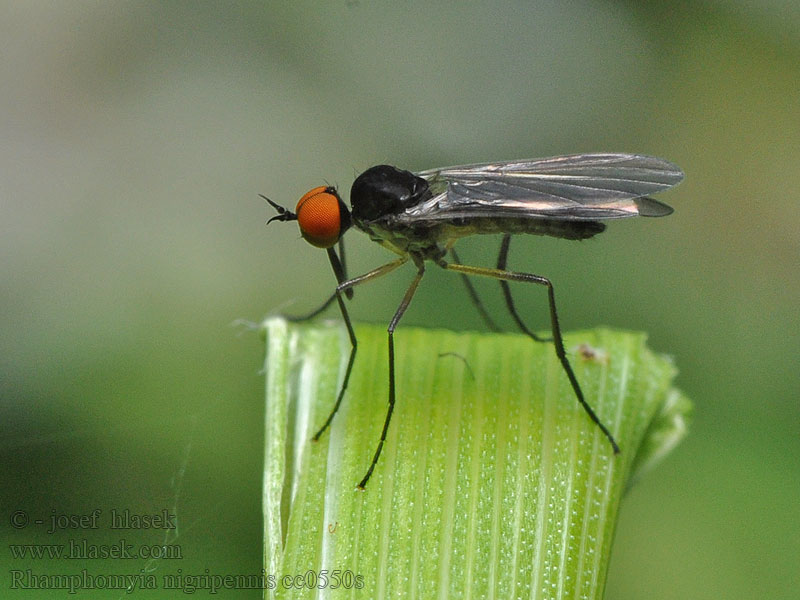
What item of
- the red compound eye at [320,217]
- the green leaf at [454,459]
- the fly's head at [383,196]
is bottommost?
the green leaf at [454,459]

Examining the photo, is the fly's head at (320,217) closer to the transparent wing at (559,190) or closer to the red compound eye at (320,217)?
the red compound eye at (320,217)

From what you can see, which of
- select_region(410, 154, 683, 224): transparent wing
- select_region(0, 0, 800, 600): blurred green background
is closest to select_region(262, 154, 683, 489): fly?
select_region(410, 154, 683, 224): transparent wing

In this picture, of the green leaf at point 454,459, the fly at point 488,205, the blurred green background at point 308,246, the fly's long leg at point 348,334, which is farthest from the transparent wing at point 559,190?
the blurred green background at point 308,246

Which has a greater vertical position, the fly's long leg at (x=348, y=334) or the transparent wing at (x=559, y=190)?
the transparent wing at (x=559, y=190)

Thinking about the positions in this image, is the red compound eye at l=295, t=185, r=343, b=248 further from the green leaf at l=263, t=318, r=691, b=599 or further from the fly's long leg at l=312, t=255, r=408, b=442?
the green leaf at l=263, t=318, r=691, b=599

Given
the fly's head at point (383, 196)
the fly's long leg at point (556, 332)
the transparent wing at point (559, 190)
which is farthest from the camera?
the fly's head at point (383, 196)

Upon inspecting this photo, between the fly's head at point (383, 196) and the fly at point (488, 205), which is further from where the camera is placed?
the fly's head at point (383, 196)

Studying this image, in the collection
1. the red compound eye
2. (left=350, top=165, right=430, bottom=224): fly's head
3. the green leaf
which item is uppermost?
(left=350, top=165, right=430, bottom=224): fly's head
